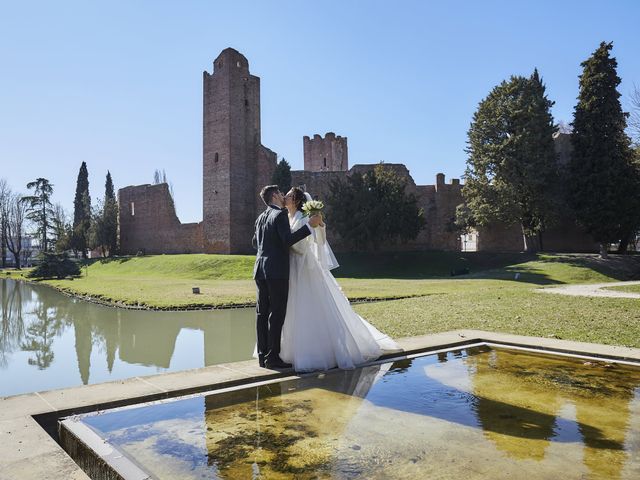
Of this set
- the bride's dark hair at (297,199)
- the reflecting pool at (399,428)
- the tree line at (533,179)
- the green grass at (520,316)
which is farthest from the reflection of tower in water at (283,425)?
the tree line at (533,179)

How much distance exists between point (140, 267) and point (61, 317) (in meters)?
22.6

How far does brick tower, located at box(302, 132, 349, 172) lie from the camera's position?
50.4 metres

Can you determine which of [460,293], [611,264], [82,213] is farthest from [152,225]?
[460,293]

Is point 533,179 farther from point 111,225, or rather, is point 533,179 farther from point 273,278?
point 111,225

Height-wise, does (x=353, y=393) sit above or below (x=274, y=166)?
below

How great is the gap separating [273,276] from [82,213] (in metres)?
55.4

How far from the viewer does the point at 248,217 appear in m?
38.3

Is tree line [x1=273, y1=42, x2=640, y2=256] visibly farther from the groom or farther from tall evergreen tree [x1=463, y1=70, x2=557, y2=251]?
the groom

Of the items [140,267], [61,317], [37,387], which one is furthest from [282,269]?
[140,267]

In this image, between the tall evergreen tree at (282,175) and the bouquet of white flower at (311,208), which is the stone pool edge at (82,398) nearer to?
the bouquet of white flower at (311,208)

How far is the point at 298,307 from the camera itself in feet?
15.9

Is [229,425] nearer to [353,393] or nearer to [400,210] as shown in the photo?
[353,393]

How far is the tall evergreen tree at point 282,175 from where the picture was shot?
3550 cm

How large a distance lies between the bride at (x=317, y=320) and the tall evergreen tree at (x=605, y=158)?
86.6 feet
